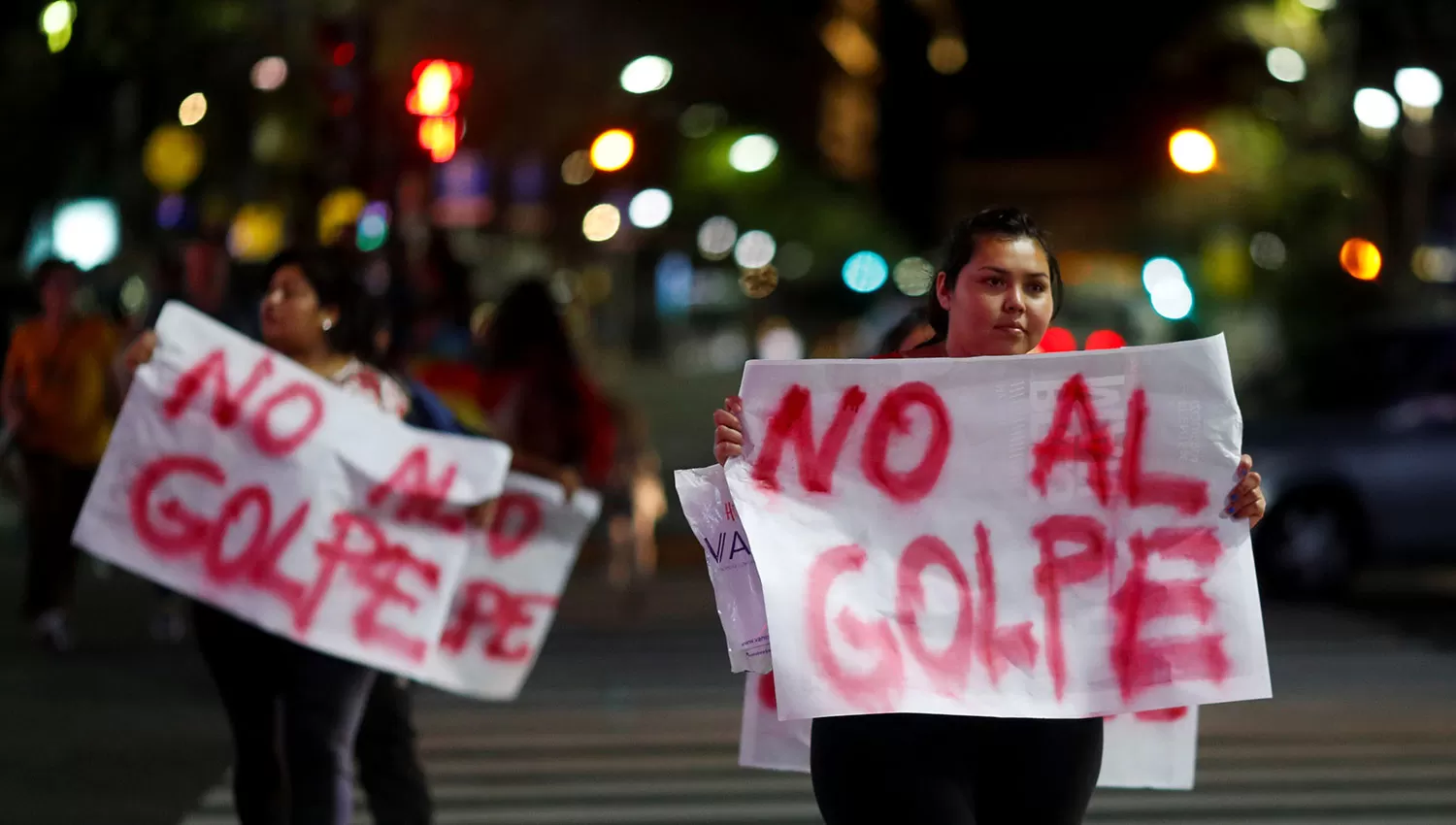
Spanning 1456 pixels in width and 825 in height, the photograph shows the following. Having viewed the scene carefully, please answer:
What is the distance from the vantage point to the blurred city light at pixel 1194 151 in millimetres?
18609

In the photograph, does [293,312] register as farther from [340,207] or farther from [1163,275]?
[1163,275]

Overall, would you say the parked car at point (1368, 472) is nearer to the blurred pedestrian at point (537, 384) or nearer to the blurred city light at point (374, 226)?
the blurred pedestrian at point (537, 384)

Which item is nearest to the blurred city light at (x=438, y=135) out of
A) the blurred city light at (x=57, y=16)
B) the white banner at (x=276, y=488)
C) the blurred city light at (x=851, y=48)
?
the blurred city light at (x=57, y=16)

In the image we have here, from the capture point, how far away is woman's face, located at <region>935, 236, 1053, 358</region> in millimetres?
3936

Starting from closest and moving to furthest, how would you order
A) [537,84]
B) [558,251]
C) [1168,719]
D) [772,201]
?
[1168,719] → [537,84] → [558,251] → [772,201]

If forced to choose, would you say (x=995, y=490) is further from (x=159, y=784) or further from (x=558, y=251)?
(x=558, y=251)

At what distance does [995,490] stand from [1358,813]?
373 centimetres

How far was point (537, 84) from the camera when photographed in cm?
3719

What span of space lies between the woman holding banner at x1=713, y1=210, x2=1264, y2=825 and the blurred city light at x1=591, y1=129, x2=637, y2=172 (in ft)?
59.4

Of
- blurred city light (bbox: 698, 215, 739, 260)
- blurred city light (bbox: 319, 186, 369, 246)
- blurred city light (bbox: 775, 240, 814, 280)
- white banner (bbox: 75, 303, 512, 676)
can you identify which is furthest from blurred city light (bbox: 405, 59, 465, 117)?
blurred city light (bbox: 775, 240, 814, 280)

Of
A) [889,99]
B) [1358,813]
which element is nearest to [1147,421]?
[1358,813]

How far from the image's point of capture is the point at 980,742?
385 cm

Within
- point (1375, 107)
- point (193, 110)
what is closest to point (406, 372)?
point (1375, 107)

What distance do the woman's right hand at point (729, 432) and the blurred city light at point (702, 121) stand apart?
2881 inches
